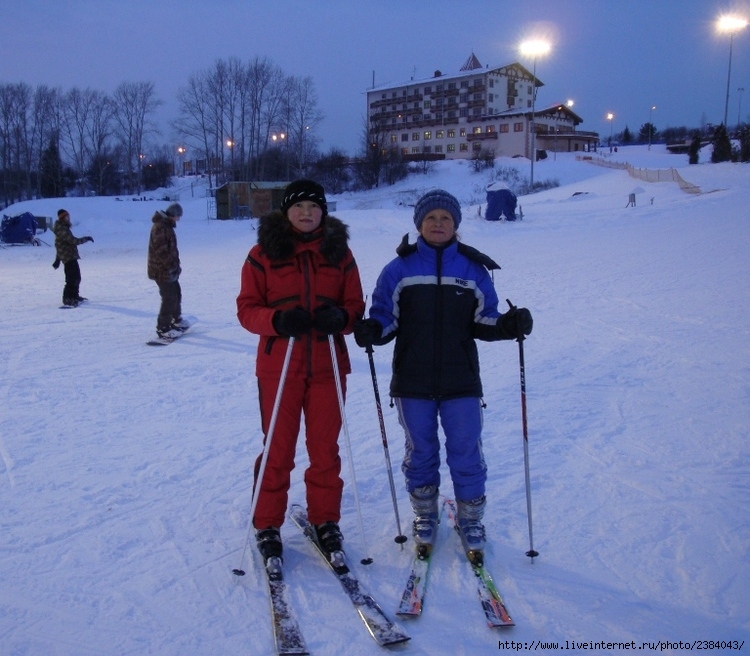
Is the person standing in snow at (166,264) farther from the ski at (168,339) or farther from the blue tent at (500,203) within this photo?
the blue tent at (500,203)

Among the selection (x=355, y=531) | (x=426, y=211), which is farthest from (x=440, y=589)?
(x=426, y=211)

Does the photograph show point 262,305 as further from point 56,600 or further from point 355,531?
point 56,600

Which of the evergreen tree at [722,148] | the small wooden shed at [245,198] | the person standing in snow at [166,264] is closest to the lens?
the person standing in snow at [166,264]

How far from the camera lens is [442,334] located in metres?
3.01

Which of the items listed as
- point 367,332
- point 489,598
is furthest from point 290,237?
point 489,598

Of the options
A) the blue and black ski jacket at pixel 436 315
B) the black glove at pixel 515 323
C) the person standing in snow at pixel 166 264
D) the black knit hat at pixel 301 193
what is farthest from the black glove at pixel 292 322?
the person standing in snow at pixel 166 264

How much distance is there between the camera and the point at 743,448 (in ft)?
14.2

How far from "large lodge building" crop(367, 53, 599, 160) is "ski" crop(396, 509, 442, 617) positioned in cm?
5549

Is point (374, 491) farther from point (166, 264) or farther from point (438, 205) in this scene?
point (166, 264)

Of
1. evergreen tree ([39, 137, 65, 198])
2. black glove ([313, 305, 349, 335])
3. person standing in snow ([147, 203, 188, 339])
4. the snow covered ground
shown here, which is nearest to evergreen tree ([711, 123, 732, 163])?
the snow covered ground

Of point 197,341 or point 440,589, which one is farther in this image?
point 197,341

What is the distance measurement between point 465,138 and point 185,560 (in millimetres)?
63286

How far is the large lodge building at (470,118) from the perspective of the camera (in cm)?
5850

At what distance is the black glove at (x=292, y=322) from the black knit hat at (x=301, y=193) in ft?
1.76
